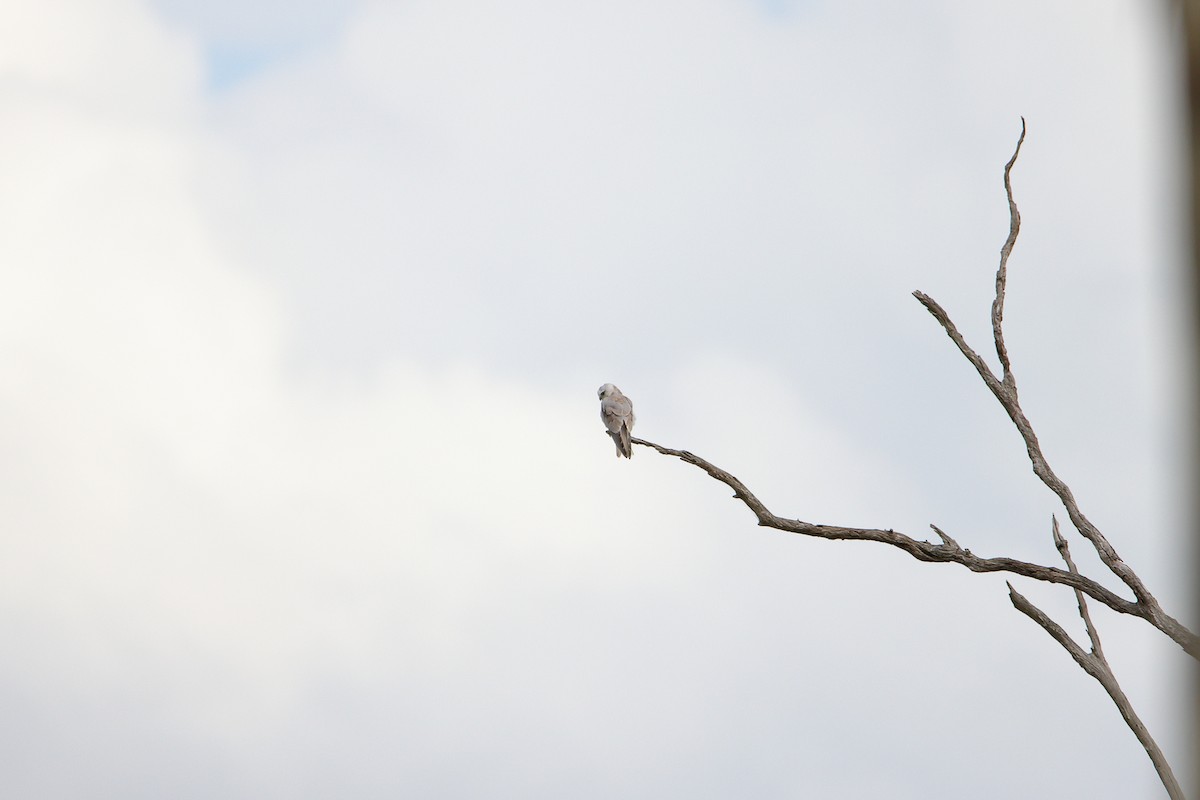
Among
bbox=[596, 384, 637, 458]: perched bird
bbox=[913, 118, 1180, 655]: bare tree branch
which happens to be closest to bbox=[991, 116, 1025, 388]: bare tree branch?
bbox=[913, 118, 1180, 655]: bare tree branch

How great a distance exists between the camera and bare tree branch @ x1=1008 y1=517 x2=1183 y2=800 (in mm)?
8039

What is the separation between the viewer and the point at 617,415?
28.2 meters

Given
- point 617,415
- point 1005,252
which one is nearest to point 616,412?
point 617,415

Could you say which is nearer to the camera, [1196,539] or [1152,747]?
[1196,539]

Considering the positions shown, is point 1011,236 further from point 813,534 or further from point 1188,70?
point 1188,70

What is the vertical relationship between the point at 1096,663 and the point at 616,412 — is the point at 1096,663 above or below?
below

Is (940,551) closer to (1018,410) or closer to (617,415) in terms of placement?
(1018,410)

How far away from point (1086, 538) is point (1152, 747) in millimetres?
1426

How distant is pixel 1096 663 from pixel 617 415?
19.7 metres

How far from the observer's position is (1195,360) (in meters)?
2.60

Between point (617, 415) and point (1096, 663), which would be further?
point (617, 415)

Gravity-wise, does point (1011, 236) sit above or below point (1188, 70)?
above

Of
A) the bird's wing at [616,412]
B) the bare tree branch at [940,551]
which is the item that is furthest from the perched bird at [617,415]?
the bare tree branch at [940,551]

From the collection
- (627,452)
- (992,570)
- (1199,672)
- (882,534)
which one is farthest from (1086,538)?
(627,452)
